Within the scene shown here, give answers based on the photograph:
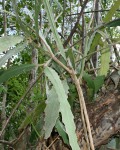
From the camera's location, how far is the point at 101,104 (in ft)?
2.16

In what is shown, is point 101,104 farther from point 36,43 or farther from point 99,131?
point 36,43

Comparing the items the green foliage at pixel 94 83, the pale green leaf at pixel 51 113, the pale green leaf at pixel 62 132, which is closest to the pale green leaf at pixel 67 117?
the pale green leaf at pixel 51 113

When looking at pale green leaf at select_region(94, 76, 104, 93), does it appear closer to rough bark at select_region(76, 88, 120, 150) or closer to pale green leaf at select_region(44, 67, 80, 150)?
rough bark at select_region(76, 88, 120, 150)

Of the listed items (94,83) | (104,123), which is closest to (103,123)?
(104,123)

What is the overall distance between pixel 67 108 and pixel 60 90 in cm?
3

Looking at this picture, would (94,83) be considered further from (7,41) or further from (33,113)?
(7,41)

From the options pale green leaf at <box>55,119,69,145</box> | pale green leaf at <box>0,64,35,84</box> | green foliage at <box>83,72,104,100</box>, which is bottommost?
pale green leaf at <box>55,119,69,145</box>

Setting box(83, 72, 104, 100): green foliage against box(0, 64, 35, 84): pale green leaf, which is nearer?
box(0, 64, 35, 84): pale green leaf

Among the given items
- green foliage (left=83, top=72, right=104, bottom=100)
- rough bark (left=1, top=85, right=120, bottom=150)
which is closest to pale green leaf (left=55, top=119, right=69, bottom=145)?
rough bark (left=1, top=85, right=120, bottom=150)

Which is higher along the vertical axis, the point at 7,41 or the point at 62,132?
the point at 7,41

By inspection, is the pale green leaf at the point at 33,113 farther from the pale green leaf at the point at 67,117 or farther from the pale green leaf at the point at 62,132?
the pale green leaf at the point at 67,117

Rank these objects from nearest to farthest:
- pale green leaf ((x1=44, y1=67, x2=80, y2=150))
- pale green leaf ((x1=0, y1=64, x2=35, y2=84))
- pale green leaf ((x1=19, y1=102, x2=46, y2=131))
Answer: pale green leaf ((x1=44, y1=67, x2=80, y2=150)), pale green leaf ((x1=0, y1=64, x2=35, y2=84)), pale green leaf ((x1=19, y1=102, x2=46, y2=131))

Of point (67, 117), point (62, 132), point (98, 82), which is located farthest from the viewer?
point (98, 82)

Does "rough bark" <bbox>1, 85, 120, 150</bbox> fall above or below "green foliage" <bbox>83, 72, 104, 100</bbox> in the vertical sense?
below
